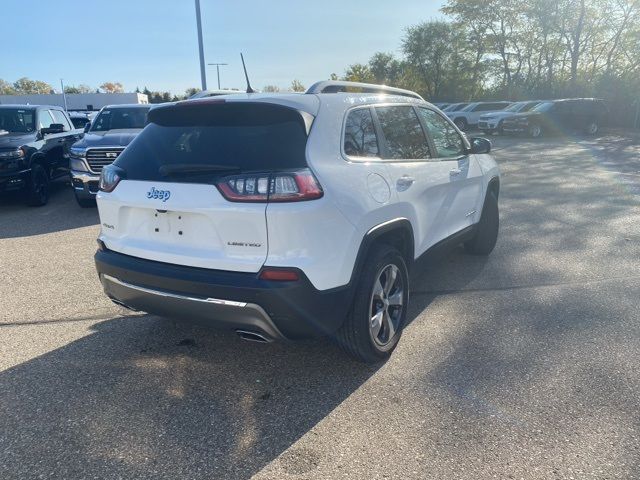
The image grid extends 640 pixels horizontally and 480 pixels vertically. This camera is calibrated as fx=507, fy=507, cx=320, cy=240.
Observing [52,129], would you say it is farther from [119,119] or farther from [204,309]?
[204,309]

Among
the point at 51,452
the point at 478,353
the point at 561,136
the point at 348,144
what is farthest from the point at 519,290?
the point at 561,136

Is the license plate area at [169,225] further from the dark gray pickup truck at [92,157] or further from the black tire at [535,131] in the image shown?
the black tire at [535,131]

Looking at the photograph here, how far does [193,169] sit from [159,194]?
27cm

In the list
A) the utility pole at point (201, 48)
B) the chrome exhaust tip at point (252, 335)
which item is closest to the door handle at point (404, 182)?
the chrome exhaust tip at point (252, 335)

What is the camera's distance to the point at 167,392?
3.12 m

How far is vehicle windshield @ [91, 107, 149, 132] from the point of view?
32.0ft

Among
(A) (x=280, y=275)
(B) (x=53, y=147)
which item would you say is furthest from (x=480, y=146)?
(B) (x=53, y=147)

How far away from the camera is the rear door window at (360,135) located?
315 centimetres

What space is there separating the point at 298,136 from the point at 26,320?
2.97m

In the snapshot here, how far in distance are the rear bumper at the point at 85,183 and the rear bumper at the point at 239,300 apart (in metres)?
5.83

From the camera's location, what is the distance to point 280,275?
2.70 m

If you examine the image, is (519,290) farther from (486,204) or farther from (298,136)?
(298,136)

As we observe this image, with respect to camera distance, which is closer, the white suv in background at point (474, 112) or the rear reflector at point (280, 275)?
the rear reflector at point (280, 275)

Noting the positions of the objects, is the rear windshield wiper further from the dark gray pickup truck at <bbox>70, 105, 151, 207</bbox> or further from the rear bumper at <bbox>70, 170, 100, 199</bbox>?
the rear bumper at <bbox>70, 170, 100, 199</bbox>
